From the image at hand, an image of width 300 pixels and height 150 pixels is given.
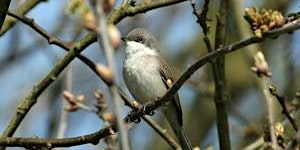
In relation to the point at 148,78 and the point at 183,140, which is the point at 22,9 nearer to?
the point at 148,78

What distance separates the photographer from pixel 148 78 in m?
5.52

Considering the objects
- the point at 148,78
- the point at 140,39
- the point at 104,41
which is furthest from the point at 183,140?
the point at 104,41

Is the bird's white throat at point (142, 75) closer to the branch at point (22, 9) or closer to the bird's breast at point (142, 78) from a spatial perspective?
the bird's breast at point (142, 78)

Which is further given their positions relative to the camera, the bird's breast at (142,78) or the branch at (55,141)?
the bird's breast at (142,78)

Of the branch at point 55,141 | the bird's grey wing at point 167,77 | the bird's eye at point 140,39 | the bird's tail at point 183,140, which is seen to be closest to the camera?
the branch at point 55,141

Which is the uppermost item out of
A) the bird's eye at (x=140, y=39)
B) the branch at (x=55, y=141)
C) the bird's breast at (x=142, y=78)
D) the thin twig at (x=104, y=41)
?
the bird's eye at (x=140, y=39)

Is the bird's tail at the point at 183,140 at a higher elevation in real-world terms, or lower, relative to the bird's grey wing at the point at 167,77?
lower

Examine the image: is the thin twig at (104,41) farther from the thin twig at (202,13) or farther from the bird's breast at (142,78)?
the bird's breast at (142,78)

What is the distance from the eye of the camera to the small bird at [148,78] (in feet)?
17.9

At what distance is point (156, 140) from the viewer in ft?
24.8

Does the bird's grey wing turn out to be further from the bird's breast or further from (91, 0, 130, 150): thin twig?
(91, 0, 130, 150): thin twig

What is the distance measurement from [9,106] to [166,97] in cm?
522

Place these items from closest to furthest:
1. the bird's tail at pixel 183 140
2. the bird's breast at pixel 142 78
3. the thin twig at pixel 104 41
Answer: the thin twig at pixel 104 41
the bird's tail at pixel 183 140
the bird's breast at pixel 142 78

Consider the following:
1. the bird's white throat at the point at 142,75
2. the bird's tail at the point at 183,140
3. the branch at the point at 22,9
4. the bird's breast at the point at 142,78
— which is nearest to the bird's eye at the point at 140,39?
the bird's white throat at the point at 142,75
